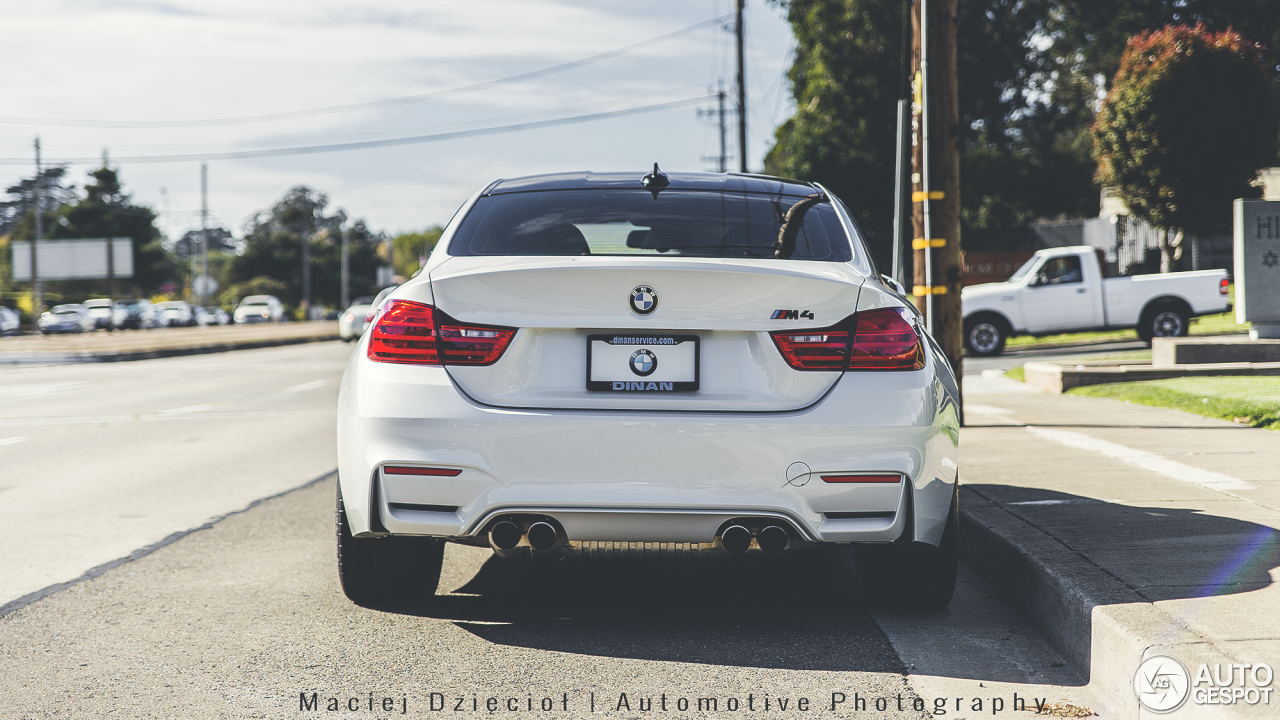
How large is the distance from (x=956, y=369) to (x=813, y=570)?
419 centimetres

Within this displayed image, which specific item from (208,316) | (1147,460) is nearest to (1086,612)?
(1147,460)

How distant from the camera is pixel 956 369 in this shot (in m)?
8.87

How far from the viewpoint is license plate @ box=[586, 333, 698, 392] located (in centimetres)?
364

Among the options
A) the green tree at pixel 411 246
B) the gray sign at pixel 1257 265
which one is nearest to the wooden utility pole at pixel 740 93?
the gray sign at pixel 1257 265

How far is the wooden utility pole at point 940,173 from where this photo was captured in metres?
8.91

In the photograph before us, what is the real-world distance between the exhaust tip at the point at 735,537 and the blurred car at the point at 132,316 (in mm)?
62209

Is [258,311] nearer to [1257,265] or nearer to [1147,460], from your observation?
[1257,265]

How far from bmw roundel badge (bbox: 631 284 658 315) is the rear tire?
1.18 metres

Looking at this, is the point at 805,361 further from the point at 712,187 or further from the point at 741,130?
the point at 741,130

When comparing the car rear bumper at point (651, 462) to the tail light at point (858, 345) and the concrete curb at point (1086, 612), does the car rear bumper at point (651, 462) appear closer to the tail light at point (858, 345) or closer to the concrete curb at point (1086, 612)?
the tail light at point (858, 345)

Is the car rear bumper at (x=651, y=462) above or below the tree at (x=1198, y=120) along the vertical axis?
below

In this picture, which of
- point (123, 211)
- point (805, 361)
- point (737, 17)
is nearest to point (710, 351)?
point (805, 361)

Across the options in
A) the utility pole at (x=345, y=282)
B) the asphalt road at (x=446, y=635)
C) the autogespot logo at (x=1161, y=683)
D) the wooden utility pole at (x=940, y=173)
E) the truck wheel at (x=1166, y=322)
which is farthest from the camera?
the utility pole at (x=345, y=282)

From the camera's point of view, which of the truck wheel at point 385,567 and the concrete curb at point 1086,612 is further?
the truck wheel at point 385,567
